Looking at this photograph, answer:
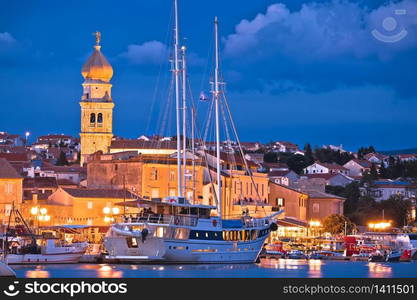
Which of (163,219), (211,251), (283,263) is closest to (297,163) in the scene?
(283,263)

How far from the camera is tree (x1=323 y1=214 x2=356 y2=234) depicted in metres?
106

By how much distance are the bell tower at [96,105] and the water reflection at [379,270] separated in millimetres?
48303

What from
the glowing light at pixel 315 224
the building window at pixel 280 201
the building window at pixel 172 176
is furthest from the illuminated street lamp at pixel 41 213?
the glowing light at pixel 315 224

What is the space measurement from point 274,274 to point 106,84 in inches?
2452

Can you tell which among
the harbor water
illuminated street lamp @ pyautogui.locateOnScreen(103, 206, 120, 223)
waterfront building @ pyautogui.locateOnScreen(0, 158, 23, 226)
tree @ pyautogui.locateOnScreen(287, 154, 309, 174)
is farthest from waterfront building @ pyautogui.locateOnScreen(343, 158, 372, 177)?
the harbor water

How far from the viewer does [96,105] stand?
125 m

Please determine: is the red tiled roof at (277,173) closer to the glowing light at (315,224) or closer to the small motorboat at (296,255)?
the glowing light at (315,224)

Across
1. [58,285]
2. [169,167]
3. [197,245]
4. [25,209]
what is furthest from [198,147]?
[58,285]

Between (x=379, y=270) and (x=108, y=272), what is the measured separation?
665 inches

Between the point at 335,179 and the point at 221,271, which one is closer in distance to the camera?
the point at 221,271

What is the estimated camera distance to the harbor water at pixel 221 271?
61.5 metres

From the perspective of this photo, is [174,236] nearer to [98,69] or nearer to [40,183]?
[40,183]

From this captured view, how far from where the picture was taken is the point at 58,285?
4700 cm

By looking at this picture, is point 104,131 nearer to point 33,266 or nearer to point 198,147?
point 198,147
